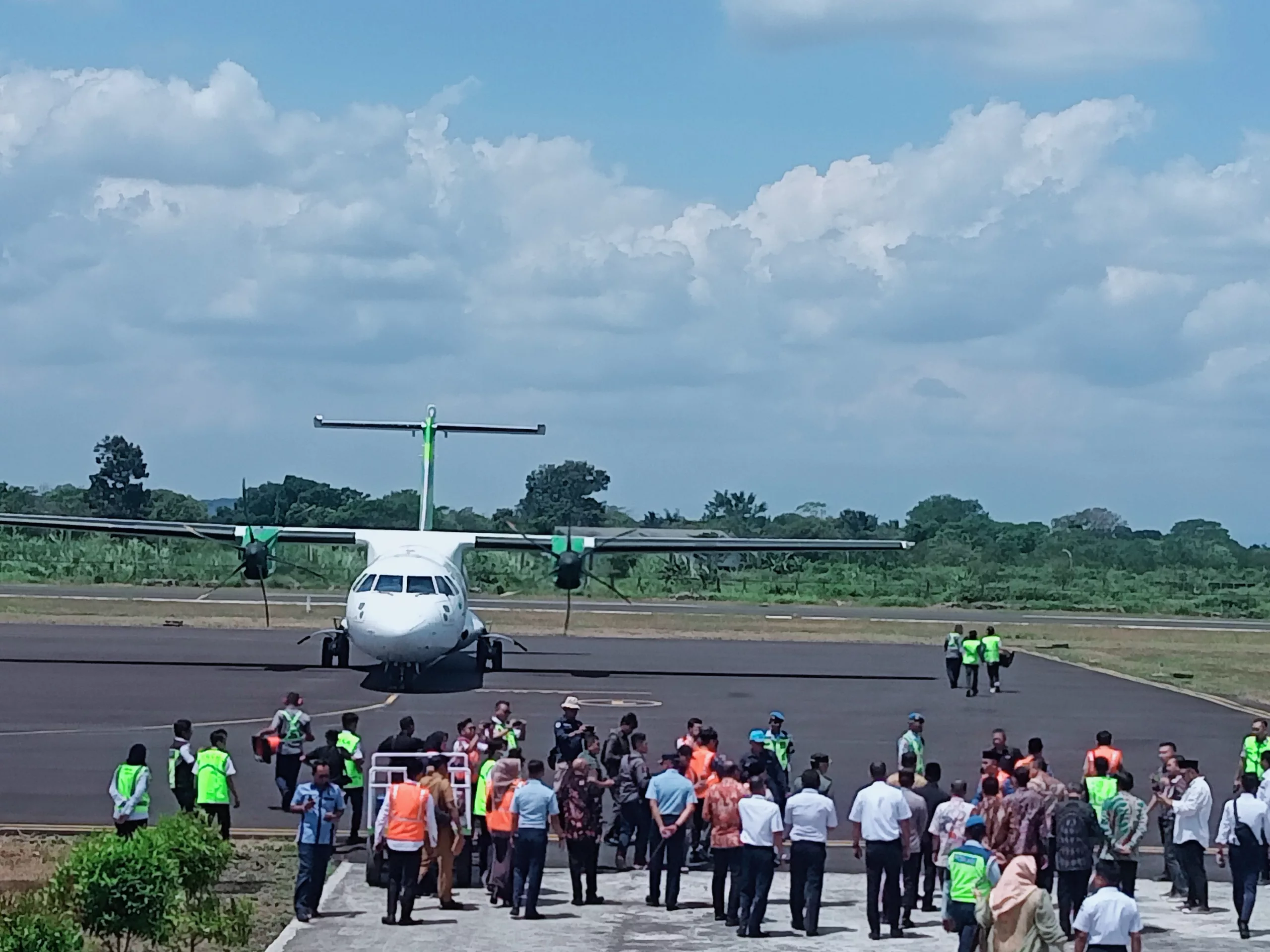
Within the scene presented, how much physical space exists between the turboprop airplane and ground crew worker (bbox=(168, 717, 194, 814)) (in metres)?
13.4

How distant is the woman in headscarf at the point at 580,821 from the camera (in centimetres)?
1462

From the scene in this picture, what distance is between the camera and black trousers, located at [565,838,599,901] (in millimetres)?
14703

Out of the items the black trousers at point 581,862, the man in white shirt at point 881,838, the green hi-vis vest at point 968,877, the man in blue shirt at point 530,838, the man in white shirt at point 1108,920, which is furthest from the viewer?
the black trousers at point 581,862

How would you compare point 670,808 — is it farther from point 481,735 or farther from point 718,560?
point 718,560

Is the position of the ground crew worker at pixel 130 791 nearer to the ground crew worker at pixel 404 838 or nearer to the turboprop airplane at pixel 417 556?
the ground crew worker at pixel 404 838

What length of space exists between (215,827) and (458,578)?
67.7 ft

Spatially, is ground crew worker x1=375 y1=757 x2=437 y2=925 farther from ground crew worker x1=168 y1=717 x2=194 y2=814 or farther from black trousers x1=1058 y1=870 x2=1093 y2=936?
black trousers x1=1058 y1=870 x2=1093 y2=936

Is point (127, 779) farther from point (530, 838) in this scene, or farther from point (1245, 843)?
point (1245, 843)

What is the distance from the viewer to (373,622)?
96.7ft

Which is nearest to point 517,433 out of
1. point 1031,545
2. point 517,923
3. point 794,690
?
point 794,690

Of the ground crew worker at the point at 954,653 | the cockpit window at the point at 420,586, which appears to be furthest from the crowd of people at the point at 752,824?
the ground crew worker at the point at 954,653

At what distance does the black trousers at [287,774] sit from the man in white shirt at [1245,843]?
9.48m

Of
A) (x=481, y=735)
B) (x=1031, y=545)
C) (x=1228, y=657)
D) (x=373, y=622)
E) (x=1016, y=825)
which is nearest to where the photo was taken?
(x=1016, y=825)

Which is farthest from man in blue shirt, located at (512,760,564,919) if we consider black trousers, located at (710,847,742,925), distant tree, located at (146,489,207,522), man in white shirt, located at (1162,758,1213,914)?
distant tree, located at (146,489,207,522)
